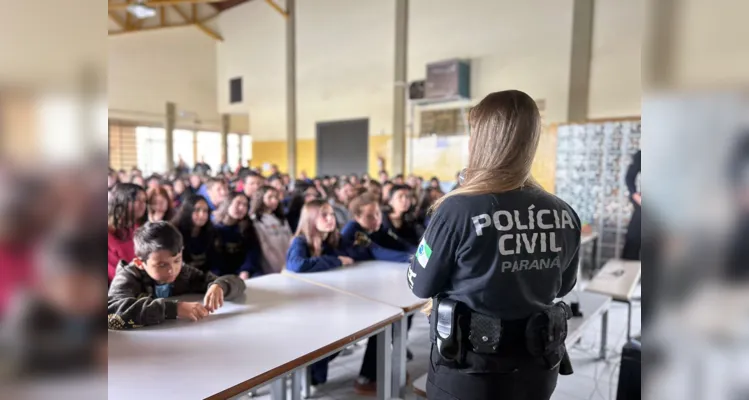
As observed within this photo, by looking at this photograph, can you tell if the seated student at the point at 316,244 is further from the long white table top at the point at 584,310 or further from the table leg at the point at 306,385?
the long white table top at the point at 584,310

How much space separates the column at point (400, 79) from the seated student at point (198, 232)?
5.99 m

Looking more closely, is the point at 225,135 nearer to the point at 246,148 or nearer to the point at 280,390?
the point at 246,148

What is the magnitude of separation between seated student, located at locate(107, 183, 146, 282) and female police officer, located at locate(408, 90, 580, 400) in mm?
1834

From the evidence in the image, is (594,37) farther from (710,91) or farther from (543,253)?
(710,91)

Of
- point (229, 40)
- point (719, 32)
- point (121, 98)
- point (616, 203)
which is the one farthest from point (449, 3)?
point (121, 98)

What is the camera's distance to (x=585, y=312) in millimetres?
2328

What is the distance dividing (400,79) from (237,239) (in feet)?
21.0

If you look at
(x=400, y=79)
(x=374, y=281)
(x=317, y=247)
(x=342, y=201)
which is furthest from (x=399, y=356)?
(x=400, y=79)

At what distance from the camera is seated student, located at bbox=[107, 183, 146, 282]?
2.30 metres

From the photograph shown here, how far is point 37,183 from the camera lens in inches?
15.6

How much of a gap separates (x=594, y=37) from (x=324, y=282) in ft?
20.2

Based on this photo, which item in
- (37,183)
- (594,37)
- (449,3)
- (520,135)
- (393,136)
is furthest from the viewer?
(393,136)

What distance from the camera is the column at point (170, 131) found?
1292 cm

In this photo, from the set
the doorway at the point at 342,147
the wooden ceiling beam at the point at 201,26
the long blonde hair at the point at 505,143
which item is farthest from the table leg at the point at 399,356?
the wooden ceiling beam at the point at 201,26
